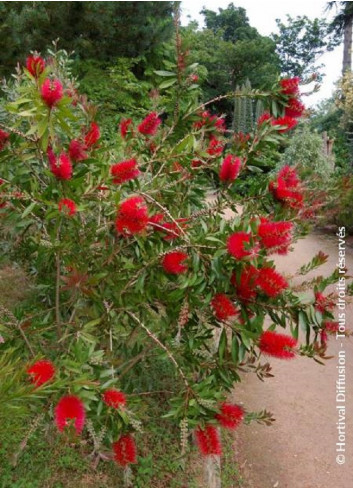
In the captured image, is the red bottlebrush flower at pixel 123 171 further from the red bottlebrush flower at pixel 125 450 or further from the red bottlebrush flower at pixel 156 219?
the red bottlebrush flower at pixel 125 450

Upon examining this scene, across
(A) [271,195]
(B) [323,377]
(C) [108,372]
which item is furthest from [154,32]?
(C) [108,372]

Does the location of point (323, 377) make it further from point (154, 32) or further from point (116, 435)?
point (154, 32)

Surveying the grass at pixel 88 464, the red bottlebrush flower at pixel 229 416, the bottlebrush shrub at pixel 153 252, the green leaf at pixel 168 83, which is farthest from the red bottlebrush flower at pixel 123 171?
the grass at pixel 88 464

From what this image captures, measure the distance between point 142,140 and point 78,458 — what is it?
6.13 feet

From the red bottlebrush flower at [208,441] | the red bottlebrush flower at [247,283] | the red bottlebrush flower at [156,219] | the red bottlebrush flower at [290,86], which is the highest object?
the red bottlebrush flower at [290,86]

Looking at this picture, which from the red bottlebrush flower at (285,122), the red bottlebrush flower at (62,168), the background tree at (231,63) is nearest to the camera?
the red bottlebrush flower at (62,168)

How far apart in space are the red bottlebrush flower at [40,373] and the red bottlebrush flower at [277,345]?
2.33 feet

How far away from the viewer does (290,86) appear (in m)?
2.13

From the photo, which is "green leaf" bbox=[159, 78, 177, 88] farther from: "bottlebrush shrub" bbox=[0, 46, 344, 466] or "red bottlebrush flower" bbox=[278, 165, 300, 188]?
"red bottlebrush flower" bbox=[278, 165, 300, 188]

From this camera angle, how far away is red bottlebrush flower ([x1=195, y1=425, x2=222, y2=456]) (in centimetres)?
180

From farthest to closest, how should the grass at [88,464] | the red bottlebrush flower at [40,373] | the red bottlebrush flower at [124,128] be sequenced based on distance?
the grass at [88,464] < the red bottlebrush flower at [124,128] < the red bottlebrush flower at [40,373]

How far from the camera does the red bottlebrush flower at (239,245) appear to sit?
165 cm

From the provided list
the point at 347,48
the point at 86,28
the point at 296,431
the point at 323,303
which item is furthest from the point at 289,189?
the point at 347,48

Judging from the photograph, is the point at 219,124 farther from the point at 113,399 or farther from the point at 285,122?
the point at 113,399
